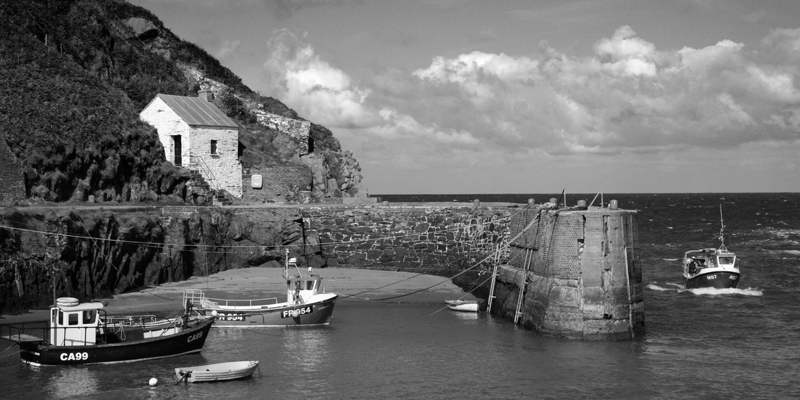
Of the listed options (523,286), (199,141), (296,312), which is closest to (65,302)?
(296,312)

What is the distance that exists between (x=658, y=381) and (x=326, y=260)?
77.5ft

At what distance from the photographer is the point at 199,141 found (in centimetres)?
5156

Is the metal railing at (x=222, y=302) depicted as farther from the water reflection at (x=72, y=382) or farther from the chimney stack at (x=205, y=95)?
the chimney stack at (x=205, y=95)

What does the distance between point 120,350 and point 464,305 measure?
1481cm

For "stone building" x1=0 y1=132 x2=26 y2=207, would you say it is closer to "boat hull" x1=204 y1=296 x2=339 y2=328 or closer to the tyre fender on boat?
"boat hull" x1=204 y1=296 x2=339 y2=328

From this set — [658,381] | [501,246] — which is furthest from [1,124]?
[658,381]

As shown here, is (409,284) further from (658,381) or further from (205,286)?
(658,381)

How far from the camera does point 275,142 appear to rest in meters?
57.6

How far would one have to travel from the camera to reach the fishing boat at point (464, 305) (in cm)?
3700

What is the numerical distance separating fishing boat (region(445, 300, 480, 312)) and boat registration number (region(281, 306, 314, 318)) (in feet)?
21.4

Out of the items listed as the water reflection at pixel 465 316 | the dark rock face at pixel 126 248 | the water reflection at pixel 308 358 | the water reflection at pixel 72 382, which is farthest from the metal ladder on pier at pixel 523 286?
the water reflection at pixel 72 382

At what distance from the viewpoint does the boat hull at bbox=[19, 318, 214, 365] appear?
27328 mm

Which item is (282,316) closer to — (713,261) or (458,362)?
(458,362)

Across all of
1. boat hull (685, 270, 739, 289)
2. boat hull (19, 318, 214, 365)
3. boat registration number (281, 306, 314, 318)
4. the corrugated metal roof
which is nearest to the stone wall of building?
the corrugated metal roof
